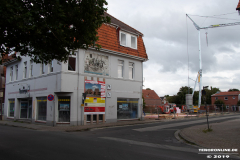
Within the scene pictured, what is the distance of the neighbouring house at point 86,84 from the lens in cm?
1817

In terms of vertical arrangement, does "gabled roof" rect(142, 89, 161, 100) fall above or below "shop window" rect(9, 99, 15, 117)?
above

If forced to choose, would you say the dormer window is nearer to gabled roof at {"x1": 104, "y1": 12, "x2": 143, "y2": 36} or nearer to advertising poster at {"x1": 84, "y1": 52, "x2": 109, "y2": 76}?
gabled roof at {"x1": 104, "y1": 12, "x2": 143, "y2": 36}

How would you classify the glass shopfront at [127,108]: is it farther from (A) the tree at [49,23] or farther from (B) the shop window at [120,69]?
(A) the tree at [49,23]

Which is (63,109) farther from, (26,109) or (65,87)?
(26,109)

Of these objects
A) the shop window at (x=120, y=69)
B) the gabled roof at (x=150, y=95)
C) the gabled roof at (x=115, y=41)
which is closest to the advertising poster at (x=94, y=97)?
the shop window at (x=120, y=69)

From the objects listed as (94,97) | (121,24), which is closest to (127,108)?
(94,97)

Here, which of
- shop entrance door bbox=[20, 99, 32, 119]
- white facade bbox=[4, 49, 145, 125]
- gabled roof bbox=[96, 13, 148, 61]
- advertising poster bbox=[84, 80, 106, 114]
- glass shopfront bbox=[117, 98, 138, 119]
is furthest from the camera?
shop entrance door bbox=[20, 99, 32, 119]

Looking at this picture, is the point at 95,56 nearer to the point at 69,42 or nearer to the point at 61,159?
the point at 69,42

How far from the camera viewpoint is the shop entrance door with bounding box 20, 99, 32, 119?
22.1 m

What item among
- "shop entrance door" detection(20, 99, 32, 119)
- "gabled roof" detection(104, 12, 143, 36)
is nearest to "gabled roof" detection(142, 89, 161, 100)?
"gabled roof" detection(104, 12, 143, 36)

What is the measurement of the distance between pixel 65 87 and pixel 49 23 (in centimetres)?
1012

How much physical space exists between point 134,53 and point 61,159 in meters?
18.0

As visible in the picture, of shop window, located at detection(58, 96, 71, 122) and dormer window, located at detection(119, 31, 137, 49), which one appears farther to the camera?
dormer window, located at detection(119, 31, 137, 49)

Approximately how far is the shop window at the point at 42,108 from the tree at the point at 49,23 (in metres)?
10.9
